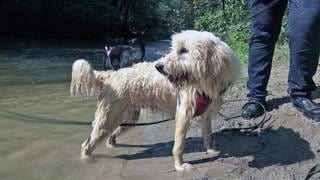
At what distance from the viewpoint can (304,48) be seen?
490 centimetres

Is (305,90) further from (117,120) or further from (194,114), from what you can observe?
(117,120)

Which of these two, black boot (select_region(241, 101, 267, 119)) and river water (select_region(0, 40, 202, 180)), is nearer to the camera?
river water (select_region(0, 40, 202, 180))

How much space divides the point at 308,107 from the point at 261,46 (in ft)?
2.72

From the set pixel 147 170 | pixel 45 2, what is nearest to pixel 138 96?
pixel 147 170

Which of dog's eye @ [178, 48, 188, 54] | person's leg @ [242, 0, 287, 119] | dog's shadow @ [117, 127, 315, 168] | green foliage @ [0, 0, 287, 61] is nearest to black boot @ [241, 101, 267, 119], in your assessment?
person's leg @ [242, 0, 287, 119]

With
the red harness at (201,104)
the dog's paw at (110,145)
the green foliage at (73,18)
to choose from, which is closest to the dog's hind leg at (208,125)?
the red harness at (201,104)

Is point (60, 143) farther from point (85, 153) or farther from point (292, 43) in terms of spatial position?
point (292, 43)

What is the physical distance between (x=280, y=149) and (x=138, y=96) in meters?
1.44

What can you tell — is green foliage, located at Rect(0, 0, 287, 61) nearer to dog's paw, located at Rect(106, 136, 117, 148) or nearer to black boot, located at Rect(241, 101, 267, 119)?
black boot, located at Rect(241, 101, 267, 119)

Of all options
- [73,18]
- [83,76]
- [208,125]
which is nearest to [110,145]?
[83,76]

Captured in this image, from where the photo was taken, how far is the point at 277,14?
5285mm

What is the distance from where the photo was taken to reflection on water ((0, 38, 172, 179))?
4.76 m

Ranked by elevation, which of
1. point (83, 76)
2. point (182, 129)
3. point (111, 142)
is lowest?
point (111, 142)

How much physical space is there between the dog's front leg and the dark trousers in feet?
3.70
